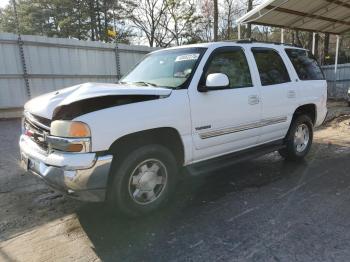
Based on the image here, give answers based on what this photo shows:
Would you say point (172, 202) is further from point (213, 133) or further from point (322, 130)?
point (322, 130)

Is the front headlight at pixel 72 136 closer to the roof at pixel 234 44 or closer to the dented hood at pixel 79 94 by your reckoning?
Result: the dented hood at pixel 79 94

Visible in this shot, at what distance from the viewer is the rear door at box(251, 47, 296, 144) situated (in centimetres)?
523

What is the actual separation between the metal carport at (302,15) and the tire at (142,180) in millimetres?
6868

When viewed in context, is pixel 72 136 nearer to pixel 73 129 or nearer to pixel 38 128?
pixel 73 129

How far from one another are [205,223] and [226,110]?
1537 millimetres

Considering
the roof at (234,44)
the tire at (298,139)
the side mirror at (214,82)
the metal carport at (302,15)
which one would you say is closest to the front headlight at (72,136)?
the side mirror at (214,82)

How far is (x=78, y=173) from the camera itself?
336 centimetres

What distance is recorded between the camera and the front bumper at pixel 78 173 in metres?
3.36

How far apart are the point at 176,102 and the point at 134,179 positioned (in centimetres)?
101

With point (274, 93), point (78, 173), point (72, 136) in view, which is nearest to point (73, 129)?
point (72, 136)

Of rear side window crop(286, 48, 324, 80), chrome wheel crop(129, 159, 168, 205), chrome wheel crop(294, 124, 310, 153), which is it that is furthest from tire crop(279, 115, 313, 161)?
chrome wheel crop(129, 159, 168, 205)

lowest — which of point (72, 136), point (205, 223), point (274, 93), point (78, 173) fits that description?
point (205, 223)

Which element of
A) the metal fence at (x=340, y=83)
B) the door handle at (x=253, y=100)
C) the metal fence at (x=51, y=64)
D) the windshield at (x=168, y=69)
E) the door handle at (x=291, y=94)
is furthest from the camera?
the metal fence at (x=340, y=83)

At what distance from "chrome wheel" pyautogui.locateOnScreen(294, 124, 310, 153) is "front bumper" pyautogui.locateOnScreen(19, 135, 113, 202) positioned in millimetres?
3932
